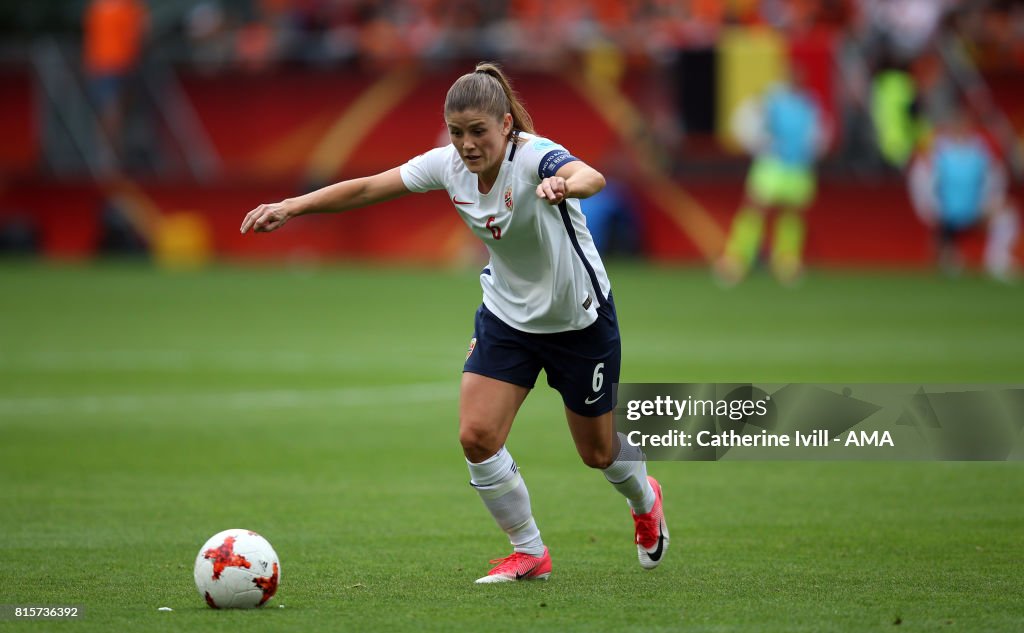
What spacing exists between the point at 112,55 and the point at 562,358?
2519 centimetres

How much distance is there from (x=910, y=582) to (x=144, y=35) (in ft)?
92.6

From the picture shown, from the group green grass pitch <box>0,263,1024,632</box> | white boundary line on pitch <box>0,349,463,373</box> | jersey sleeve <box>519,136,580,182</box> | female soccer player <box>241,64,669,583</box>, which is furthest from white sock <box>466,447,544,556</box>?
white boundary line on pitch <box>0,349,463,373</box>

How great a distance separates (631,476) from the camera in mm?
7059

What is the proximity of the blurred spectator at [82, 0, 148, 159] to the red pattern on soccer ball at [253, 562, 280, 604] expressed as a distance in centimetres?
2539

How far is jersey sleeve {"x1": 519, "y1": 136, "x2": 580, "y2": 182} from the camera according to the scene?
6.39 meters

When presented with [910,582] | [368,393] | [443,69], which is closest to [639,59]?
[443,69]

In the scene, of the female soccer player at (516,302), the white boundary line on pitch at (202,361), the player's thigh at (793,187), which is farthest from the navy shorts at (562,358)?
the player's thigh at (793,187)

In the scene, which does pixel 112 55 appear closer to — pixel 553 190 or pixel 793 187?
pixel 793 187

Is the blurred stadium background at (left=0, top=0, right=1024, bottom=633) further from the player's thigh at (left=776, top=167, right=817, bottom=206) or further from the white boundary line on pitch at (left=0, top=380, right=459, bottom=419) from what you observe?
the player's thigh at (left=776, top=167, right=817, bottom=206)

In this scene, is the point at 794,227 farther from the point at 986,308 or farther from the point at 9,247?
the point at 9,247

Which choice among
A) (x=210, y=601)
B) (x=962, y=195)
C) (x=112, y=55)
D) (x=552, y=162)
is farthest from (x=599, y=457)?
(x=112, y=55)

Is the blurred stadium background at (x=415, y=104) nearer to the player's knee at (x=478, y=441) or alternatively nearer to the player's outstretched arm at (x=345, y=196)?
the player's outstretched arm at (x=345, y=196)

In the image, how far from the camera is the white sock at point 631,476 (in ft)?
23.0

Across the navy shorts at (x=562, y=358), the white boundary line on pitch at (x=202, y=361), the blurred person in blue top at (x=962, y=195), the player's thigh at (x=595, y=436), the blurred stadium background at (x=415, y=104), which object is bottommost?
the player's thigh at (x=595, y=436)
